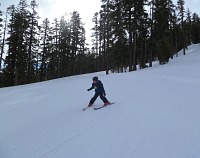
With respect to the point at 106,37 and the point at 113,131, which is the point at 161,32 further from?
the point at 113,131

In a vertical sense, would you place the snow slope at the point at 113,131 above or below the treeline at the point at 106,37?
below

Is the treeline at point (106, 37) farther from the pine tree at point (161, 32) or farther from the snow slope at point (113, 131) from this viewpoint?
the snow slope at point (113, 131)

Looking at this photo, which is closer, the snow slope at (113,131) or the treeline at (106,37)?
the snow slope at (113,131)

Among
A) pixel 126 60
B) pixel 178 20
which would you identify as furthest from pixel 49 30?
pixel 178 20

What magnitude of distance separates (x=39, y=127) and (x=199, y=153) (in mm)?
5442

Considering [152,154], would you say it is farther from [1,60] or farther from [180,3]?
[180,3]

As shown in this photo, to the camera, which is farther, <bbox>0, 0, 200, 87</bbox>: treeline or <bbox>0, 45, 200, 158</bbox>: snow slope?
<bbox>0, 0, 200, 87</bbox>: treeline

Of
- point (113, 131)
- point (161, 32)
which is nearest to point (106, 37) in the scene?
point (161, 32)

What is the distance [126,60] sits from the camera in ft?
109

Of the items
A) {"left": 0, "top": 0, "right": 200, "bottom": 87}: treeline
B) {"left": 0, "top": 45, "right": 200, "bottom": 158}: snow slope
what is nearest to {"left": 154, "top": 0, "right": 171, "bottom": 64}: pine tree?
{"left": 0, "top": 0, "right": 200, "bottom": 87}: treeline

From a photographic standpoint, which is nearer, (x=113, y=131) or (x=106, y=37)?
(x=113, y=131)

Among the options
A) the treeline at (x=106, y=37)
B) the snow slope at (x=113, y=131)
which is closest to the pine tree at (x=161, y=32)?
the treeline at (x=106, y=37)

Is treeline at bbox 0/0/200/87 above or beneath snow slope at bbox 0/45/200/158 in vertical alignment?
above

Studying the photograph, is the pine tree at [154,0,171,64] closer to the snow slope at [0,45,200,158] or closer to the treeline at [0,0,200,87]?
the treeline at [0,0,200,87]
